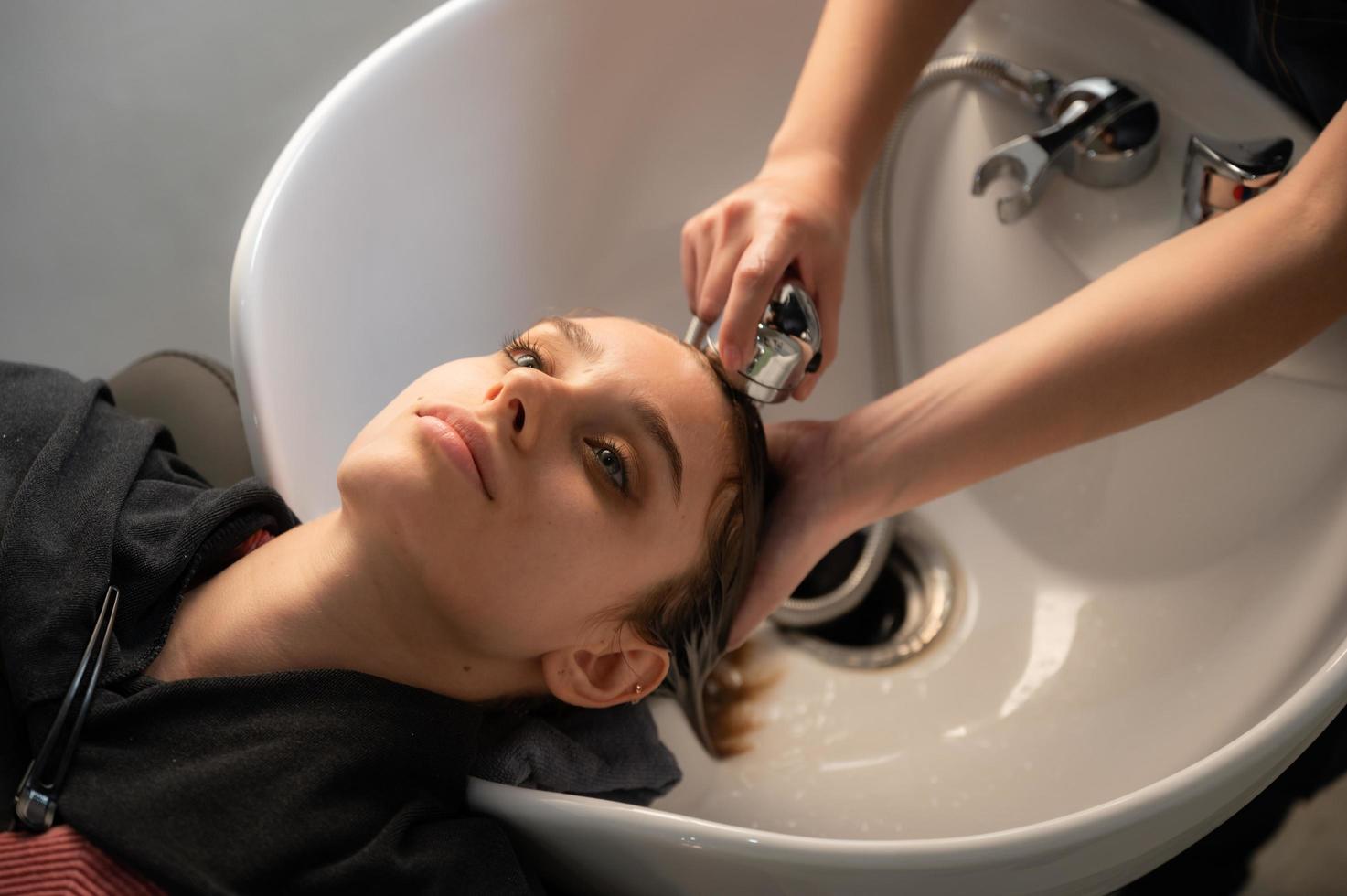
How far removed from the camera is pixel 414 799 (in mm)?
752

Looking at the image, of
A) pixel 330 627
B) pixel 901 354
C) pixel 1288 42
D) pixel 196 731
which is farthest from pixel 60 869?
pixel 1288 42

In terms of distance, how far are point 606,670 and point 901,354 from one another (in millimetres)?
457

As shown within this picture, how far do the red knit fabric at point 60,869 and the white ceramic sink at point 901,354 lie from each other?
0.69 feet

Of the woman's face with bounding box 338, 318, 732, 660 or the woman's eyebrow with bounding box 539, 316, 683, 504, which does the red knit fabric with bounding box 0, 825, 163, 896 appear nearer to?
the woman's face with bounding box 338, 318, 732, 660

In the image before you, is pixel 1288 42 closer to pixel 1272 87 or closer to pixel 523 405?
pixel 1272 87

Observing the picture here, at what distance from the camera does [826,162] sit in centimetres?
95

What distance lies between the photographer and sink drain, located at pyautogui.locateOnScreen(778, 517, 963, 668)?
3.43 ft

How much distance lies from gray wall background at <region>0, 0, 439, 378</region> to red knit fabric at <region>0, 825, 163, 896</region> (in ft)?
3.26

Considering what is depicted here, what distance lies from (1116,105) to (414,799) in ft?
2.41

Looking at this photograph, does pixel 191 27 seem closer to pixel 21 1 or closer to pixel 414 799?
pixel 21 1

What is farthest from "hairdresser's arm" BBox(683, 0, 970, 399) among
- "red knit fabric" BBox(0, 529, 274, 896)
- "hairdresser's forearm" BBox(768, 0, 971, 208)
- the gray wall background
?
the gray wall background

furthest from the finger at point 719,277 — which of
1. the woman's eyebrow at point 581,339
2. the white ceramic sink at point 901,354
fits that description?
the white ceramic sink at point 901,354

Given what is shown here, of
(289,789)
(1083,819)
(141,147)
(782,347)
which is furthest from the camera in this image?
(141,147)

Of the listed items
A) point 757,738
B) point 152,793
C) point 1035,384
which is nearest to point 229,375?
point 152,793
